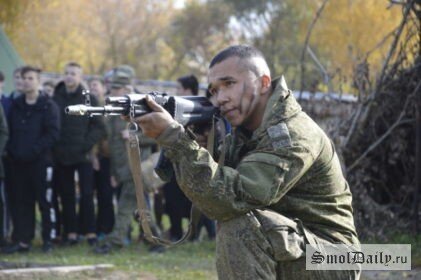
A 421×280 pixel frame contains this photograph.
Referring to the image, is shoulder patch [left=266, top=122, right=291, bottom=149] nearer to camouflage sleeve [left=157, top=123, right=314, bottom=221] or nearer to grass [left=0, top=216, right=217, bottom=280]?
camouflage sleeve [left=157, top=123, right=314, bottom=221]

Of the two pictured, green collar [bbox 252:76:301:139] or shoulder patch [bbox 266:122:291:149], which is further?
green collar [bbox 252:76:301:139]

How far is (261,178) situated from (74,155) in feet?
19.5

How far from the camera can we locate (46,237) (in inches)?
363

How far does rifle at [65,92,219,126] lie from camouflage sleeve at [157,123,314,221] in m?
0.19

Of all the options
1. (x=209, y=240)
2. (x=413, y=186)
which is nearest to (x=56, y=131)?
(x=209, y=240)

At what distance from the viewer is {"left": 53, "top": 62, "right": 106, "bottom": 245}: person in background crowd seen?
368 inches

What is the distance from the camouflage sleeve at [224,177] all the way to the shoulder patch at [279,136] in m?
0.03

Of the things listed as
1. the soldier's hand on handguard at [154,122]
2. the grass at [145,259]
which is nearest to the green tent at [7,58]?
the grass at [145,259]

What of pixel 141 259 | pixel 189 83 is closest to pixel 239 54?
pixel 141 259

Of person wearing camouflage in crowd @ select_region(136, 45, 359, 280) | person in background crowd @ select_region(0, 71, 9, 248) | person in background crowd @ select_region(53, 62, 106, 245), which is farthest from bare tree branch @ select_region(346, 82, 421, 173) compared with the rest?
person wearing camouflage in crowd @ select_region(136, 45, 359, 280)

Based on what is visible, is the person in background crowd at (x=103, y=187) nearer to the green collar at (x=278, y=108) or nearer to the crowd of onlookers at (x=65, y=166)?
the crowd of onlookers at (x=65, y=166)

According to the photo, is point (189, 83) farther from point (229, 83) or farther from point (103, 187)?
point (229, 83)

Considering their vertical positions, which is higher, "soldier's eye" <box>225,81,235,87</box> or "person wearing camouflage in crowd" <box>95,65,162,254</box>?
"soldier's eye" <box>225,81,235,87</box>

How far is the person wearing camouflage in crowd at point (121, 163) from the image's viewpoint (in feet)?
29.2
